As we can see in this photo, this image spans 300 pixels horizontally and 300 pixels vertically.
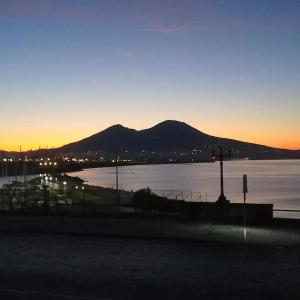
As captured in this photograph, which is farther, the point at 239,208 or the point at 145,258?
the point at 239,208

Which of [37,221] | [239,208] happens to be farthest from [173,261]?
[37,221]

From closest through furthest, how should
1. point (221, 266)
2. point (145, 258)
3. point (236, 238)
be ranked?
point (221, 266) → point (145, 258) → point (236, 238)

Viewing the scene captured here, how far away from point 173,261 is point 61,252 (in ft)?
11.4

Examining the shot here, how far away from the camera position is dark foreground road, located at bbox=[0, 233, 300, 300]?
10094mm

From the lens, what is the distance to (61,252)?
15008 mm

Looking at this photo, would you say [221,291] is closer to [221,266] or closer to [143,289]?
[143,289]

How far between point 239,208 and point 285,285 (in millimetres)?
11594

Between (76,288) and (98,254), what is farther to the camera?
(98,254)

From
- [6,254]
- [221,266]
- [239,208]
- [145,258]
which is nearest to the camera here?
[221,266]

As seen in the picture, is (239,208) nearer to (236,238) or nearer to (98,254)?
(236,238)

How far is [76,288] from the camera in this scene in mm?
10516

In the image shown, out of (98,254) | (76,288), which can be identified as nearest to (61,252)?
(98,254)

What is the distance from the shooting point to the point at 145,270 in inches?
480

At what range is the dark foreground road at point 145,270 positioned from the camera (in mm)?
10094
